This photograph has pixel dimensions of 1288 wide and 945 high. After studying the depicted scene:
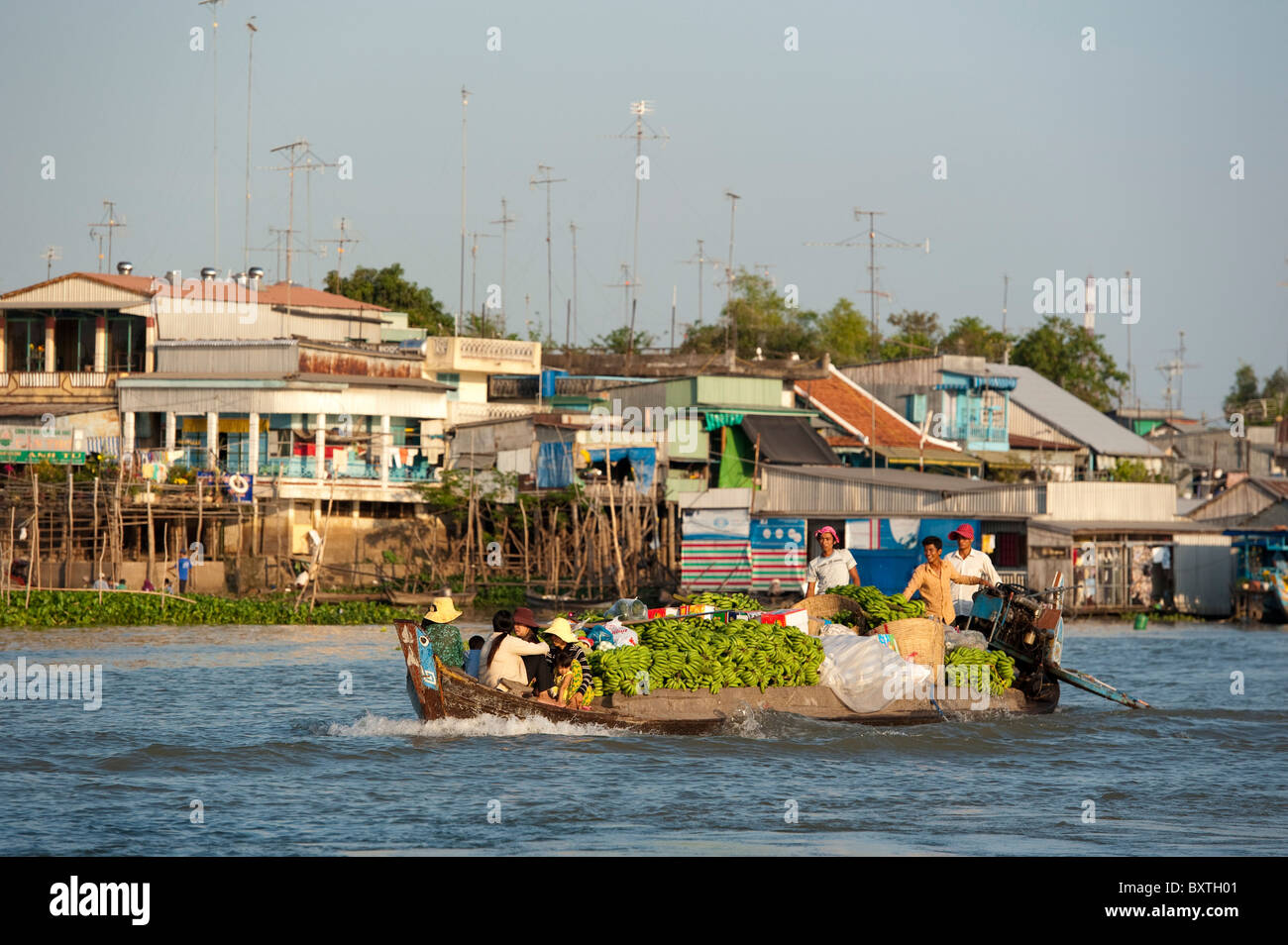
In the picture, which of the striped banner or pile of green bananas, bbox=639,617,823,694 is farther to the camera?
the striped banner

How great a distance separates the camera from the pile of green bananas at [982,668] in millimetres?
15180

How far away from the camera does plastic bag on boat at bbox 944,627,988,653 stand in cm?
1533

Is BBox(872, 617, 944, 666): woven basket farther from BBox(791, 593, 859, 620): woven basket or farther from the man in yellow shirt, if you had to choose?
BBox(791, 593, 859, 620): woven basket

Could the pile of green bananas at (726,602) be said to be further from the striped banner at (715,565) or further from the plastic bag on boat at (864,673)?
the striped banner at (715,565)

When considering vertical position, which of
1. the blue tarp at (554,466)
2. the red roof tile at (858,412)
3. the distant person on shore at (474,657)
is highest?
the red roof tile at (858,412)

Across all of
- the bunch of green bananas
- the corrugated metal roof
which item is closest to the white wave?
the bunch of green bananas

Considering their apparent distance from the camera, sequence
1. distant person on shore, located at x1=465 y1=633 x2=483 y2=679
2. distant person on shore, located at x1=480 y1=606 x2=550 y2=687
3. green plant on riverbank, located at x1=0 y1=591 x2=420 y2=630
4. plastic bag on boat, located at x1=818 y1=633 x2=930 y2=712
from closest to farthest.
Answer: distant person on shore, located at x1=480 y1=606 x2=550 y2=687 < distant person on shore, located at x1=465 y1=633 x2=483 y2=679 < plastic bag on boat, located at x1=818 y1=633 x2=930 y2=712 < green plant on riverbank, located at x1=0 y1=591 x2=420 y2=630

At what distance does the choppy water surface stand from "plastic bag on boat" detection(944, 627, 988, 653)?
2.70 feet

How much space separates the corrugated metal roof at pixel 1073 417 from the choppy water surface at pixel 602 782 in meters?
29.0

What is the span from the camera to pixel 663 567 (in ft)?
111

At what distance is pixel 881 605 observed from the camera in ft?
51.5

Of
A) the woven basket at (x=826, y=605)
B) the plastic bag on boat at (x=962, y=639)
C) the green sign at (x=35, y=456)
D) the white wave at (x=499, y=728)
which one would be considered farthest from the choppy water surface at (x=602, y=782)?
the green sign at (x=35, y=456)
